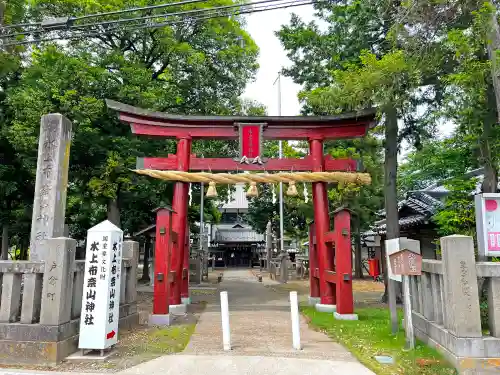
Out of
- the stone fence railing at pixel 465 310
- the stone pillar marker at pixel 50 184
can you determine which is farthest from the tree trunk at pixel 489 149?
the stone pillar marker at pixel 50 184

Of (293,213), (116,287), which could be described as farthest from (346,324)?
(293,213)

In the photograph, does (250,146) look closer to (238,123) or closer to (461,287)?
(238,123)

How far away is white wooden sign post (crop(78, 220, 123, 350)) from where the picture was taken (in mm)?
6414

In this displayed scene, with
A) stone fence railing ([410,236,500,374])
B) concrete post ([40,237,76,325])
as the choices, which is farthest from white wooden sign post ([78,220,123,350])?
stone fence railing ([410,236,500,374])

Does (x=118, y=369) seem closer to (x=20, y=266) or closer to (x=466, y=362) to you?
(x=20, y=266)

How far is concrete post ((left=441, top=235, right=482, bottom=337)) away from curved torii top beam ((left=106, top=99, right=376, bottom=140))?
257 inches

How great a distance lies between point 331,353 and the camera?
22.8 feet

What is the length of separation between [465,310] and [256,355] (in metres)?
3.45

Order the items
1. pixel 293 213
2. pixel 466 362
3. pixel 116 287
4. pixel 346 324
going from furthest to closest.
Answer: pixel 293 213 < pixel 346 324 < pixel 116 287 < pixel 466 362

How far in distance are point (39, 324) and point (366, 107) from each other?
9.99m

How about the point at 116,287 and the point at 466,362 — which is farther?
the point at 116,287

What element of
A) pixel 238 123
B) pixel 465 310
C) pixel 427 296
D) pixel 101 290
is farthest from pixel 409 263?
pixel 238 123

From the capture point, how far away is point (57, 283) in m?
6.36

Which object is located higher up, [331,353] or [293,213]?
[293,213]
